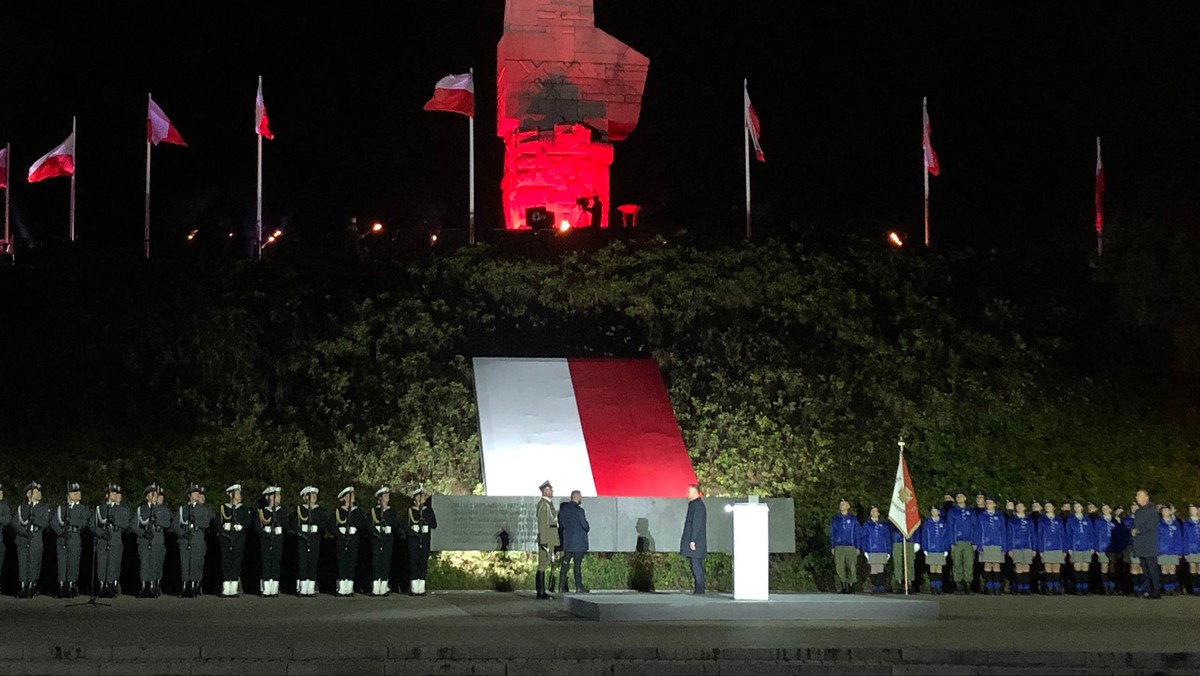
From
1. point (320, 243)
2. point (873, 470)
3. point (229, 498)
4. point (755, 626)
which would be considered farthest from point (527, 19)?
point (755, 626)

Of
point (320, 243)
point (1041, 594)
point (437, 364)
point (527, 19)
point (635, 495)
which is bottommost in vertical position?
point (1041, 594)

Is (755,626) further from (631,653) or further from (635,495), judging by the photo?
(635,495)

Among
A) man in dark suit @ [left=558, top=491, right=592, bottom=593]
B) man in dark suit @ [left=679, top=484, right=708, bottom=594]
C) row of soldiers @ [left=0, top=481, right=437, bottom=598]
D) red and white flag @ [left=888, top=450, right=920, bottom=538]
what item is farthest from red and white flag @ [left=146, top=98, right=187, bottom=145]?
red and white flag @ [left=888, top=450, right=920, bottom=538]

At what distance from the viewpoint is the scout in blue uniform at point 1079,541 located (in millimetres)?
21109

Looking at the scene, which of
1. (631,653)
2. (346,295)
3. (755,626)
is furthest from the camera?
(346,295)

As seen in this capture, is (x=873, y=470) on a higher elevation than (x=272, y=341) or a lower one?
lower

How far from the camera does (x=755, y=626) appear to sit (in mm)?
15141

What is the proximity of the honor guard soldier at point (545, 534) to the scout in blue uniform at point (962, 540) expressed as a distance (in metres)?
5.99

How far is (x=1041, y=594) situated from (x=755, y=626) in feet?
25.6

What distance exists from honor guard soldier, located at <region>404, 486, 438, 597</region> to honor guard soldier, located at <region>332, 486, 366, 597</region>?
2.24ft

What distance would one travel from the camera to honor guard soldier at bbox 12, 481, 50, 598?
18953 millimetres

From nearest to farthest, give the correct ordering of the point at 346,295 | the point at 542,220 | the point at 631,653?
the point at 631,653, the point at 346,295, the point at 542,220

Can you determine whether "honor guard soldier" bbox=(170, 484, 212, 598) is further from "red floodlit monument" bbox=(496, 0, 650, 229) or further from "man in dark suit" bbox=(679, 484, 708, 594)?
"red floodlit monument" bbox=(496, 0, 650, 229)

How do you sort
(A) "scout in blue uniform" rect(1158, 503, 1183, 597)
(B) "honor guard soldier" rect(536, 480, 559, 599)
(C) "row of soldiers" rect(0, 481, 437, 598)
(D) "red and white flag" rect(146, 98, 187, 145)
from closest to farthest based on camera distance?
(C) "row of soldiers" rect(0, 481, 437, 598), (B) "honor guard soldier" rect(536, 480, 559, 599), (A) "scout in blue uniform" rect(1158, 503, 1183, 597), (D) "red and white flag" rect(146, 98, 187, 145)
